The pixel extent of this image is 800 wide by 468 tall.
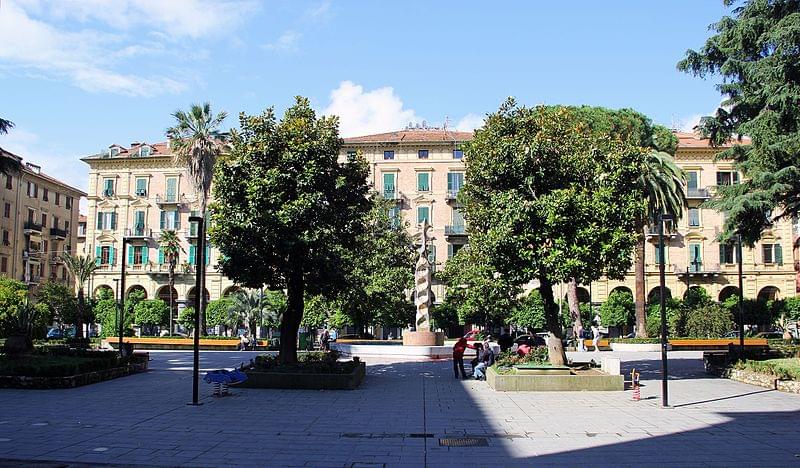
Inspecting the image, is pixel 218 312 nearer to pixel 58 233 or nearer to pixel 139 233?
pixel 139 233

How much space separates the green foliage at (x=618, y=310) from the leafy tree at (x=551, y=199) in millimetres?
35731

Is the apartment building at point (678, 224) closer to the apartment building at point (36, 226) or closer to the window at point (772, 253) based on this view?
the window at point (772, 253)

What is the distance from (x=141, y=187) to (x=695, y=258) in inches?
1950

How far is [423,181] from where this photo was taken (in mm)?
60438

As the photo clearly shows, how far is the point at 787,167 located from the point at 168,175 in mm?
52372

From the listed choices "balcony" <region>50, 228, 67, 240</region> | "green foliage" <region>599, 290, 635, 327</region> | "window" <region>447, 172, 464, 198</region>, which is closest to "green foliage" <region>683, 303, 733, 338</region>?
"green foliage" <region>599, 290, 635, 327</region>

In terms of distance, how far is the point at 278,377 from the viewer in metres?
18.5

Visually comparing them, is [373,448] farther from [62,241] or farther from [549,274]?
[62,241]

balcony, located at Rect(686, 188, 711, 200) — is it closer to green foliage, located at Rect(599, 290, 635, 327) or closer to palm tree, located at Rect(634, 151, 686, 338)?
green foliage, located at Rect(599, 290, 635, 327)

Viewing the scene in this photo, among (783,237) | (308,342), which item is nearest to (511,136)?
(308,342)

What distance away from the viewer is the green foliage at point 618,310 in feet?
175

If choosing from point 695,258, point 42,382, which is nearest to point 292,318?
point 42,382

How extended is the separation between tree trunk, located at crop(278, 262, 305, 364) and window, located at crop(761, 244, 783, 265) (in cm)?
5050

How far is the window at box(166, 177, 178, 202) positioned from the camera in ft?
203
